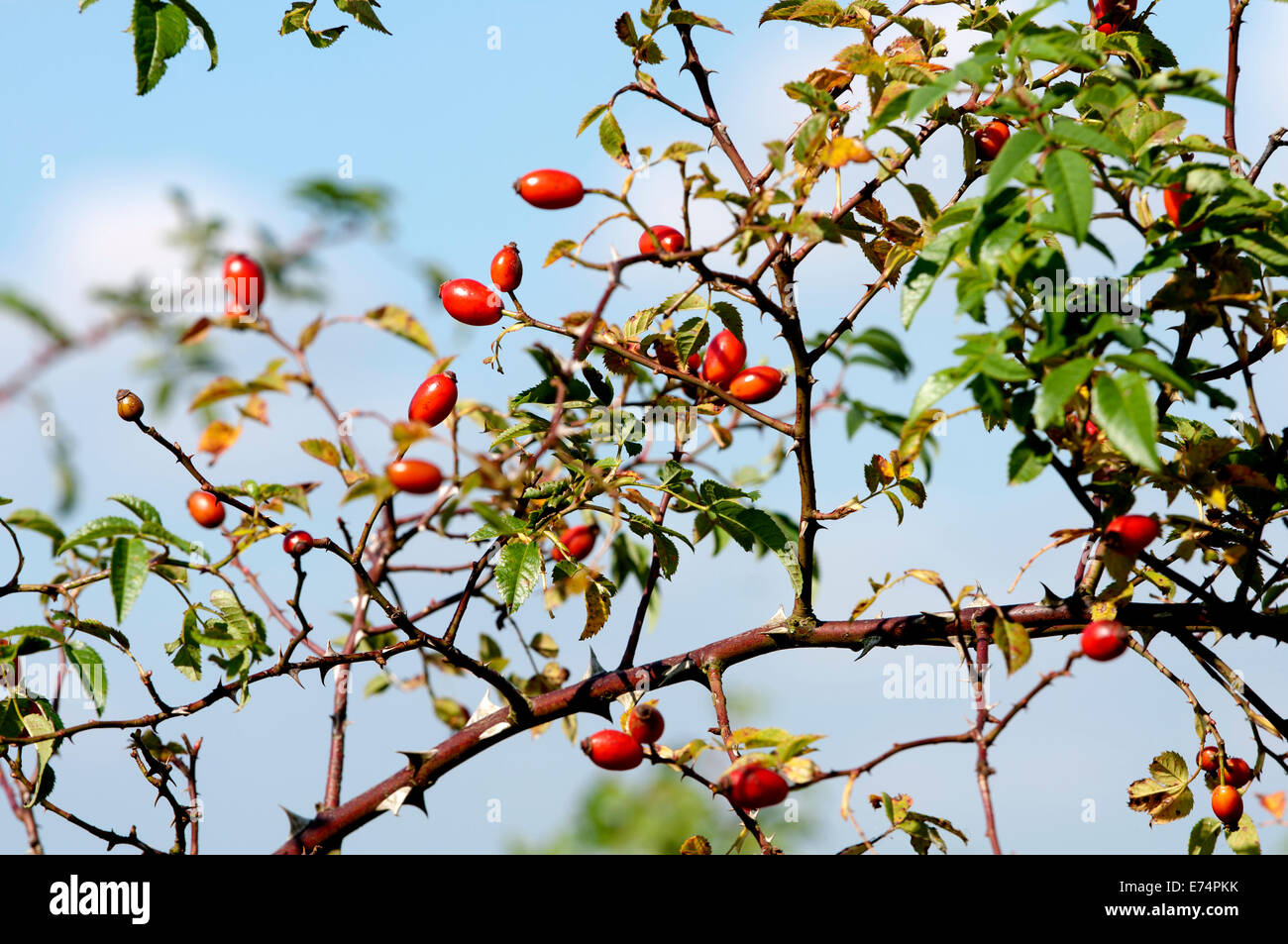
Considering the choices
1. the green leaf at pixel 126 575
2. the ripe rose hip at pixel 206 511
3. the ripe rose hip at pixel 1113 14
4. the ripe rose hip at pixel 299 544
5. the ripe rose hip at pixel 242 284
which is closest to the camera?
the ripe rose hip at pixel 242 284

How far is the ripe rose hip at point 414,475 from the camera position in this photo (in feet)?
5.73

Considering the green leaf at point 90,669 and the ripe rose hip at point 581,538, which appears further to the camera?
the ripe rose hip at point 581,538

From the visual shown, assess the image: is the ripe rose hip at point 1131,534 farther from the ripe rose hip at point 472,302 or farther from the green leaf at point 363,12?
the green leaf at point 363,12

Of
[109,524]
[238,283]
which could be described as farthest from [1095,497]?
[109,524]

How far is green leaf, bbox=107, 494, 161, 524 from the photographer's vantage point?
2.10 m

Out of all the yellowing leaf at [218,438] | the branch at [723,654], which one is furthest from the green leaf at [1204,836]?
the yellowing leaf at [218,438]

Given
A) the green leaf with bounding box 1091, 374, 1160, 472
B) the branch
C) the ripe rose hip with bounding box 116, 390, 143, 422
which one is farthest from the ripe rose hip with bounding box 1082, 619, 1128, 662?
the ripe rose hip with bounding box 116, 390, 143, 422

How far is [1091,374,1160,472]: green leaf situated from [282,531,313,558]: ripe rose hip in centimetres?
142

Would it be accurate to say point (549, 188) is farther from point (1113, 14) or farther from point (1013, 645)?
point (1113, 14)

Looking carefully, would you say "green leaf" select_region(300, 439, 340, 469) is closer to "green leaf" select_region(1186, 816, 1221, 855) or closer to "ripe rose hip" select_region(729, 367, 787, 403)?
"ripe rose hip" select_region(729, 367, 787, 403)

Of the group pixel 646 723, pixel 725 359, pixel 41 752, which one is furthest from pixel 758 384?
pixel 41 752

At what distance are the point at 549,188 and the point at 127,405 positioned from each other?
0.97 meters

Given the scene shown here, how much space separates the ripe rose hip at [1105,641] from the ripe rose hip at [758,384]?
86 cm

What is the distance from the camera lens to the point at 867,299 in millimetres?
2631
